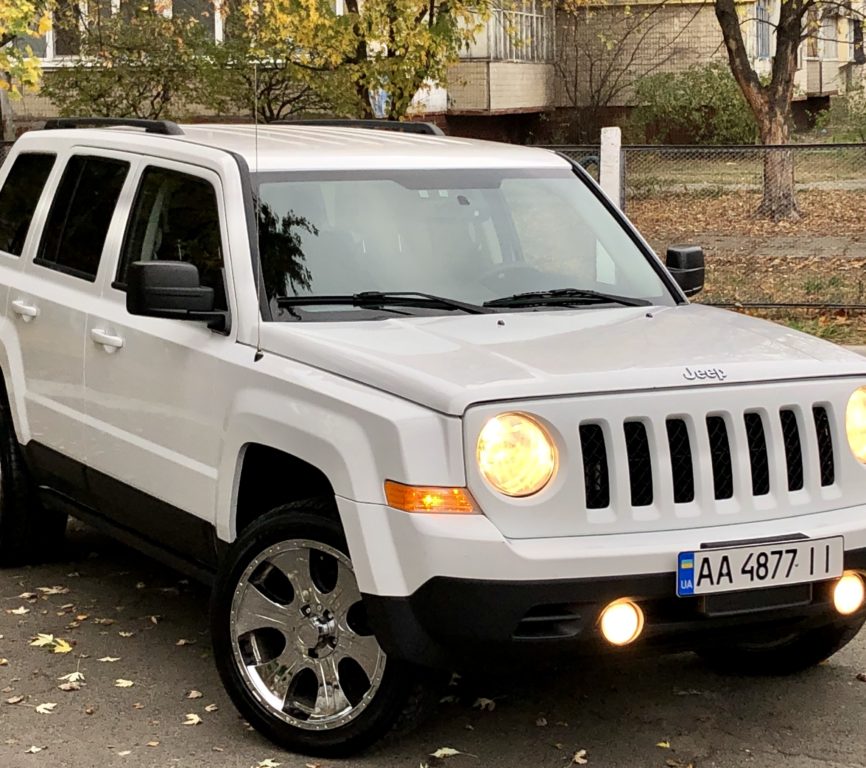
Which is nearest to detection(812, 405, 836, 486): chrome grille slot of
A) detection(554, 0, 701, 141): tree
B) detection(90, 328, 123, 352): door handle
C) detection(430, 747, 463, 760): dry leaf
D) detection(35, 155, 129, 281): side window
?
detection(430, 747, 463, 760): dry leaf

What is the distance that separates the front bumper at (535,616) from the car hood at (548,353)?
52 cm

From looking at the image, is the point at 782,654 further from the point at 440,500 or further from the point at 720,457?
the point at 440,500

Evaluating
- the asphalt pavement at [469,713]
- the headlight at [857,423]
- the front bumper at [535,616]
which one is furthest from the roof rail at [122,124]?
the headlight at [857,423]

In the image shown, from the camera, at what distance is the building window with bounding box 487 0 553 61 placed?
94.6ft

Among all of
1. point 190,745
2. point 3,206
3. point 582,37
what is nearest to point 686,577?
point 190,745

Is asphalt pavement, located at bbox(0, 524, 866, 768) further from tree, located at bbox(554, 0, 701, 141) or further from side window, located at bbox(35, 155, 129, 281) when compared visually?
tree, located at bbox(554, 0, 701, 141)

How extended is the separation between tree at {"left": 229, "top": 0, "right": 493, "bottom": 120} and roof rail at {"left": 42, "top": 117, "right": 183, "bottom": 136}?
9675mm

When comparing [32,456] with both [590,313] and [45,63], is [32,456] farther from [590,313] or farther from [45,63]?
[45,63]

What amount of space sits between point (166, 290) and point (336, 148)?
1.07 meters

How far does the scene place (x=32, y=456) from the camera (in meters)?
6.85

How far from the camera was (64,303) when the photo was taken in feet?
21.2

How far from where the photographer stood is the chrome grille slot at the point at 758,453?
15.7 ft

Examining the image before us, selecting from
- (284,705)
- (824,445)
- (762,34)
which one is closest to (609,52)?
(762,34)

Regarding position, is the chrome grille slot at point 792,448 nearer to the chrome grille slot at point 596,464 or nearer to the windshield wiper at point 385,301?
the chrome grille slot at point 596,464
